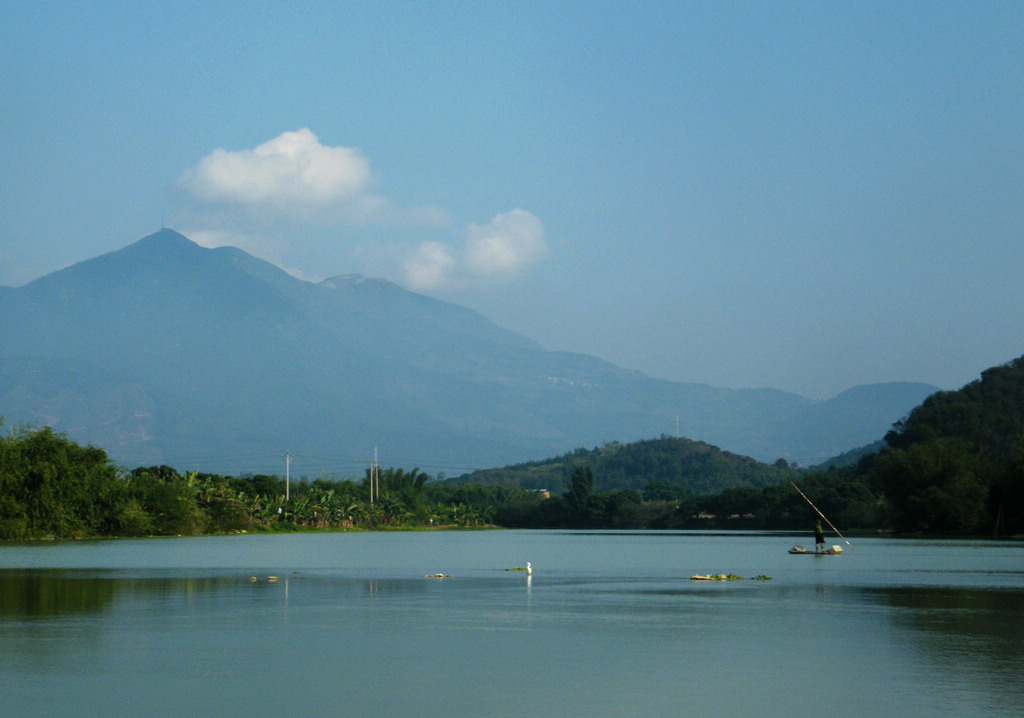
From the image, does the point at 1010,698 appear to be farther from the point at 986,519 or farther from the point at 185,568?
the point at 986,519

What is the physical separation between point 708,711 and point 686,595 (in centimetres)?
1453

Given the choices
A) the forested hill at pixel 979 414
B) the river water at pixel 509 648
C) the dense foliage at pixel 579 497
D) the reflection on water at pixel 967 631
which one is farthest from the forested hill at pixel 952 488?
the reflection on water at pixel 967 631

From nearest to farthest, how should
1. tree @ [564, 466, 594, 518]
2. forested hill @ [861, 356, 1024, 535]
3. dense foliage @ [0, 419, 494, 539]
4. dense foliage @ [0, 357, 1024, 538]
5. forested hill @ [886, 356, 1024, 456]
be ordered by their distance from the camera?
dense foliage @ [0, 419, 494, 539] < dense foliage @ [0, 357, 1024, 538] < forested hill @ [861, 356, 1024, 535] < forested hill @ [886, 356, 1024, 456] < tree @ [564, 466, 594, 518]

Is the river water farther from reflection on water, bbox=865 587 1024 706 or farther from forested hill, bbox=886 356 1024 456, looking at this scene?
forested hill, bbox=886 356 1024 456

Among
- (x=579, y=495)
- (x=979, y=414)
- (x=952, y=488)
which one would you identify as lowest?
(x=579, y=495)

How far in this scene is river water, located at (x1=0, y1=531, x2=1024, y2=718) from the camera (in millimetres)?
11586

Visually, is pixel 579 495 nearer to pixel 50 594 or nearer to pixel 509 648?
pixel 50 594

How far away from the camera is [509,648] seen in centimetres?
1564

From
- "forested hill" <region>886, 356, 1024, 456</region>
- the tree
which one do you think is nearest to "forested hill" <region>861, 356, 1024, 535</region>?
"forested hill" <region>886, 356, 1024, 456</region>

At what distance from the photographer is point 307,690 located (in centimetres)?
1220

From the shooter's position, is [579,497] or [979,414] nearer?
[979,414]

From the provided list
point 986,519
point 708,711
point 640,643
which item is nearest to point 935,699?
point 708,711

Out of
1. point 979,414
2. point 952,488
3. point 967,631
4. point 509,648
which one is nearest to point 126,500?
point 952,488

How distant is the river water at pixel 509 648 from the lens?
11.6m
